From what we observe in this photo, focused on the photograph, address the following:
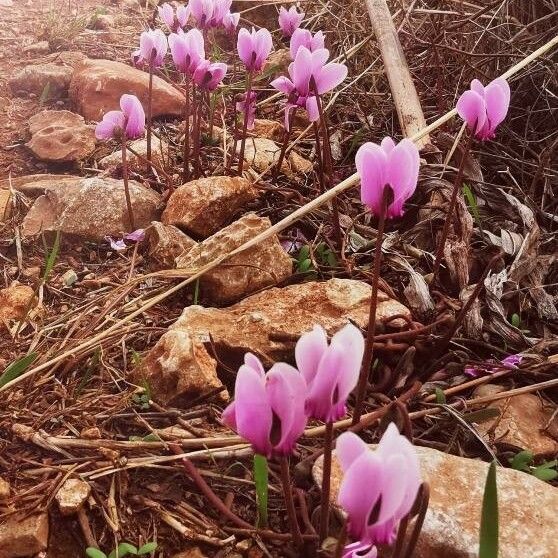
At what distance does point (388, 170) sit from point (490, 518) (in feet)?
1.87

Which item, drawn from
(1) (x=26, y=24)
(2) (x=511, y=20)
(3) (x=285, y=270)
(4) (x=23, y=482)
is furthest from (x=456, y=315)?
(1) (x=26, y=24)

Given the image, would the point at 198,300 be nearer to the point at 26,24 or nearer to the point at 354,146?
the point at 354,146

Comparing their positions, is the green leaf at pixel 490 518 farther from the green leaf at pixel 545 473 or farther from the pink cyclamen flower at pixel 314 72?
the pink cyclamen flower at pixel 314 72

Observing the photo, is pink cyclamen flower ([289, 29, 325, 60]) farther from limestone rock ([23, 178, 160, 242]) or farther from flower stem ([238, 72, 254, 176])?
limestone rock ([23, 178, 160, 242])

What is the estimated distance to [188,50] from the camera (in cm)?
231

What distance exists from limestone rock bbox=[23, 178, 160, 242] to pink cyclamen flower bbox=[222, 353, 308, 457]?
149 cm

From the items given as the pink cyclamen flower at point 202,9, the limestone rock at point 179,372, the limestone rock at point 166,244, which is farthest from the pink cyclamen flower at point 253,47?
the limestone rock at point 179,372

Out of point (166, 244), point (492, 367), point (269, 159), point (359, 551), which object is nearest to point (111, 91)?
point (269, 159)

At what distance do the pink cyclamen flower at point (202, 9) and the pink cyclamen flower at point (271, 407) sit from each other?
1963 mm

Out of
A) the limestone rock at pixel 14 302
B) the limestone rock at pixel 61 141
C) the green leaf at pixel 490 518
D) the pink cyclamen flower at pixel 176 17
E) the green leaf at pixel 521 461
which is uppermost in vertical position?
the pink cyclamen flower at pixel 176 17

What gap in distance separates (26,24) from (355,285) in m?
3.40

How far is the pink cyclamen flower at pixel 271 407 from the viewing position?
90 cm

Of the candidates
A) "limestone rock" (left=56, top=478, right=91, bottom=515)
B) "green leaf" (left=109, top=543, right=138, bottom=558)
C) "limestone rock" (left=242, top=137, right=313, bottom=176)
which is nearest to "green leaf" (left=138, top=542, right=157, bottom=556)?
"green leaf" (left=109, top=543, right=138, bottom=558)

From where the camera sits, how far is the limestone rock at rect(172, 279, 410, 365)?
1688 mm
